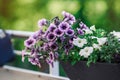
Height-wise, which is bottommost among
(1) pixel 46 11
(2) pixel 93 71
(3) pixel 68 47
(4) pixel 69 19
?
(2) pixel 93 71

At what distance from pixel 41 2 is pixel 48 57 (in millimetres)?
5189

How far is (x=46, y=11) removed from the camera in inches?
263

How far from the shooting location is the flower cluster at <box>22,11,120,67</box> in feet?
5.30

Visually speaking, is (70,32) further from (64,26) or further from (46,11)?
(46,11)

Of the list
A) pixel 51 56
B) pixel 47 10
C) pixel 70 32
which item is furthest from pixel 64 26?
pixel 47 10

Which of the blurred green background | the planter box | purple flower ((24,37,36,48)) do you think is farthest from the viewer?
the blurred green background

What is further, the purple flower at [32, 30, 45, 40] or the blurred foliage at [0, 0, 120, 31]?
the blurred foliage at [0, 0, 120, 31]

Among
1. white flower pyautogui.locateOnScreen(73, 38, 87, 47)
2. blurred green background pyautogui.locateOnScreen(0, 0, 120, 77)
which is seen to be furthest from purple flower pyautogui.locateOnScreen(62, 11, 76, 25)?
blurred green background pyautogui.locateOnScreen(0, 0, 120, 77)

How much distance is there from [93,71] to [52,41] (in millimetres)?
218

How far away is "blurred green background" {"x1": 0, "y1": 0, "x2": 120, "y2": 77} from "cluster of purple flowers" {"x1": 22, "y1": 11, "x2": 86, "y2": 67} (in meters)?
3.98

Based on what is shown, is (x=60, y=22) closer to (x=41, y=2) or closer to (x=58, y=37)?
(x=58, y=37)

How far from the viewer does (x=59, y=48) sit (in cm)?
169

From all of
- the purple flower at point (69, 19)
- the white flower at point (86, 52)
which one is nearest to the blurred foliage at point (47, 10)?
the purple flower at point (69, 19)

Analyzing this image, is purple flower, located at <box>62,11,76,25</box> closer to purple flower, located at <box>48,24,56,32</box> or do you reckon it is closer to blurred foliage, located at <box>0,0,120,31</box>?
purple flower, located at <box>48,24,56,32</box>
